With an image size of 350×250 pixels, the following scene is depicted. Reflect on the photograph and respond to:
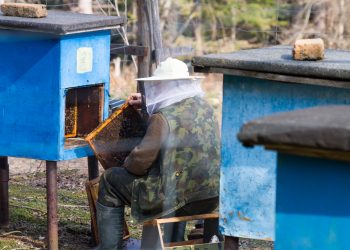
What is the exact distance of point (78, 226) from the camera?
7656 millimetres

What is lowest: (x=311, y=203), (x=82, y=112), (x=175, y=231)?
(x=175, y=231)

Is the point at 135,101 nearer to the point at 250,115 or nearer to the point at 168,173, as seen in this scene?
the point at 168,173

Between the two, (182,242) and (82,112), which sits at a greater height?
(82,112)

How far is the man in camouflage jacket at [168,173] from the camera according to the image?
6.09m

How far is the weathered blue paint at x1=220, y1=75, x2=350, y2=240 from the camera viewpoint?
18.4 ft

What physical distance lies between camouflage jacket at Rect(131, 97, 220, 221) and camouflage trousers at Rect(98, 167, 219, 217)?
0.07 meters

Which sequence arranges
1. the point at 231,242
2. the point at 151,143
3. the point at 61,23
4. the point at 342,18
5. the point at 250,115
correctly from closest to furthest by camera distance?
the point at 250,115
the point at 231,242
the point at 151,143
the point at 61,23
the point at 342,18

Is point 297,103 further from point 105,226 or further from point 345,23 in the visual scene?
point 345,23

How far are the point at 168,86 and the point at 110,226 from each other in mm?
1062

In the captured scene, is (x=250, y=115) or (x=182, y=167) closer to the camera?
(x=250, y=115)

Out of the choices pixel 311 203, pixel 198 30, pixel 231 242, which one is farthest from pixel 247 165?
pixel 198 30

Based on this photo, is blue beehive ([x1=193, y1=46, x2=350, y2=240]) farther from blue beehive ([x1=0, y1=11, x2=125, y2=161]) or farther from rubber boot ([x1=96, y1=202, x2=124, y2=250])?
blue beehive ([x1=0, y1=11, x2=125, y2=161])

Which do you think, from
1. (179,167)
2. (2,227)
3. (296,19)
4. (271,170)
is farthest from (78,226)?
(296,19)

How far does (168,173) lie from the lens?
20.1 ft
